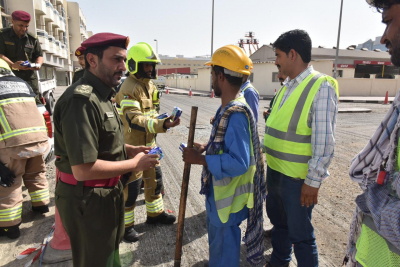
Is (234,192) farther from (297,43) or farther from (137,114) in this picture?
(137,114)

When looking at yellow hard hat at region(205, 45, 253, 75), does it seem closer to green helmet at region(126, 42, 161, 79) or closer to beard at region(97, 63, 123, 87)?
beard at region(97, 63, 123, 87)

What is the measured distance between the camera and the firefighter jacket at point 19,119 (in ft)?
10.3

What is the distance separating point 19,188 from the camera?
3.36 meters

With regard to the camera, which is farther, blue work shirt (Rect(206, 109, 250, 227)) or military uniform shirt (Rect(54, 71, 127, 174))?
blue work shirt (Rect(206, 109, 250, 227))

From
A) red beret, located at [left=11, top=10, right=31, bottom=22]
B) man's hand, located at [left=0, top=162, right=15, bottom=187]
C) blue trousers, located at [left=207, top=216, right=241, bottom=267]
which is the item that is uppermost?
red beret, located at [left=11, top=10, right=31, bottom=22]

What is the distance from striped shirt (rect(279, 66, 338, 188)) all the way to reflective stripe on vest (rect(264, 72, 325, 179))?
6 cm

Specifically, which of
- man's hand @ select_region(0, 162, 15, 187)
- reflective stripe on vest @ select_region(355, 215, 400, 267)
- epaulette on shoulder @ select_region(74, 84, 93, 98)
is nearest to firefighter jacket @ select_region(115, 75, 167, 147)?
epaulette on shoulder @ select_region(74, 84, 93, 98)

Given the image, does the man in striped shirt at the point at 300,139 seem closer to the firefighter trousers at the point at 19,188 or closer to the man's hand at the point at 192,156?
the man's hand at the point at 192,156

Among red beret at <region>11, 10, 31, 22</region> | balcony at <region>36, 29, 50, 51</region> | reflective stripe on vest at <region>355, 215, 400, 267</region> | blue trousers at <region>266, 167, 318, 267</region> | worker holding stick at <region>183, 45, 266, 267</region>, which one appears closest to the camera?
reflective stripe on vest at <region>355, 215, 400, 267</region>

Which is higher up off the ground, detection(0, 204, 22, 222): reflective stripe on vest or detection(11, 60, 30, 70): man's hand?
detection(11, 60, 30, 70): man's hand

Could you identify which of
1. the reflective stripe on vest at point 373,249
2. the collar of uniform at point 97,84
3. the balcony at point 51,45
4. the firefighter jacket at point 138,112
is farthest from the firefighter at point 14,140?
the balcony at point 51,45

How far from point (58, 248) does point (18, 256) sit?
1.36 ft

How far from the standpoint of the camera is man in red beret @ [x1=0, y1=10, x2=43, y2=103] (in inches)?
201

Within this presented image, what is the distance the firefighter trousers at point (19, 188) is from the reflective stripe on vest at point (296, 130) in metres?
3.21
